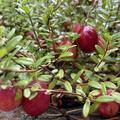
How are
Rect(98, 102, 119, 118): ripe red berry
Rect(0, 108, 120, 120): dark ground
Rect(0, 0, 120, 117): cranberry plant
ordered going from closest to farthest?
Rect(0, 0, 120, 117): cranberry plant, Rect(98, 102, 119, 118): ripe red berry, Rect(0, 108, 120, 120): dark ground

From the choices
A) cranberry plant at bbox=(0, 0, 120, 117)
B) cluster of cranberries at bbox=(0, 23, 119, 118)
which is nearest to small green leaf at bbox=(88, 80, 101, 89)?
cranberry plant at bbox=(0, 0, 120, 117)

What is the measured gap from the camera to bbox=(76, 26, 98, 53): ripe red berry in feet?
3.34

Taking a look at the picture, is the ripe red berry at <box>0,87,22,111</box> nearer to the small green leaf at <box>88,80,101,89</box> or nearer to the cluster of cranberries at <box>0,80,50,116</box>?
the cluster of cranberries at <box>0,80,50,116</box>

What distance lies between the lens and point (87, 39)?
102cm

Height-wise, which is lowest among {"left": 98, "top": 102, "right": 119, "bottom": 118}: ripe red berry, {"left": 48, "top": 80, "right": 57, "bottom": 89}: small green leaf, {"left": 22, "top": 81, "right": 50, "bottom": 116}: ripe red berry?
{"left": 98, "top": 102, "right": 119, "bottom": 118}: ripe red berry

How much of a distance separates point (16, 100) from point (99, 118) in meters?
0.36

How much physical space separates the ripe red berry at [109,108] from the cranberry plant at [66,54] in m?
0.05

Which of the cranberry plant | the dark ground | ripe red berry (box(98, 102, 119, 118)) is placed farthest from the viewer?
the dark ground

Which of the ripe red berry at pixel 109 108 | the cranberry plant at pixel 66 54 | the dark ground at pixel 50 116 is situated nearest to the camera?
the cranberry plant at pixel 66 54

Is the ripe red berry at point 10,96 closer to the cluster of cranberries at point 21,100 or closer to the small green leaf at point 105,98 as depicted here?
the cluster of cranberries at point 21,100

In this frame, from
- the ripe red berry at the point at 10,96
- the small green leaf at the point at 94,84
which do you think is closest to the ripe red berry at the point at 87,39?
the small green leaf at the point at 94,84

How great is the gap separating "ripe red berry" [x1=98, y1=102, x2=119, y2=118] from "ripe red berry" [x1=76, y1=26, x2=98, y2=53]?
17cm

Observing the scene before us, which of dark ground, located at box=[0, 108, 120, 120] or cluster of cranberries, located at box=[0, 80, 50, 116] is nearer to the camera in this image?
cluster of cranberries, located at box=[0, 80, 50, 116]

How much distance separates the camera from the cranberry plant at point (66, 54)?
80cm
